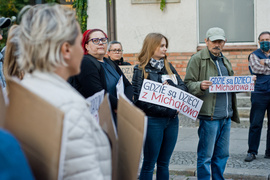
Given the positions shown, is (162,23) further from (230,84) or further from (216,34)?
(230,84)

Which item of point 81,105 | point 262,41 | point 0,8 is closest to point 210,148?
point 262,41

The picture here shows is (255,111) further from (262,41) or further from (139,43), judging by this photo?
(139,43)

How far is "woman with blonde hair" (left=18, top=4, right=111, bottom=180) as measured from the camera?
1688 millimetres

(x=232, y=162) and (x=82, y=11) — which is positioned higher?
(x=82, y=11)

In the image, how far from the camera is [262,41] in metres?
6.79

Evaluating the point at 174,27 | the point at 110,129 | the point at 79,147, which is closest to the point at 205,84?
the point at 110,129

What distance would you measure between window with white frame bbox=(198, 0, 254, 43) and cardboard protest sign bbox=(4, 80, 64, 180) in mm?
9943

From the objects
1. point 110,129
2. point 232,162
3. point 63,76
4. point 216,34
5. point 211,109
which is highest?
point 216,34

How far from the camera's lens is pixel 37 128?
5.19ft

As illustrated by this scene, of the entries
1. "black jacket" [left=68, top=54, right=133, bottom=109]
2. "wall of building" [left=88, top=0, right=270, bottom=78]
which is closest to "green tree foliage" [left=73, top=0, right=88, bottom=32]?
"wall of building" [left=88, top=0, right=270, bottom=78]

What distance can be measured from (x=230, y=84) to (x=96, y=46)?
5.93ft

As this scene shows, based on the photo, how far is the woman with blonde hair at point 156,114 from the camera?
461 cm

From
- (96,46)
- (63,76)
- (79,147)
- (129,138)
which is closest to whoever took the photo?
(79,147)

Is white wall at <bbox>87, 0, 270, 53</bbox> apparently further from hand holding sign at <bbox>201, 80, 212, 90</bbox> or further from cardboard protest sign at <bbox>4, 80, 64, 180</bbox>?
cardboard protest sign at <bbox>4, 80, 64, 180</bbox>
